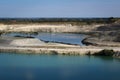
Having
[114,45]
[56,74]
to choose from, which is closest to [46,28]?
[114,45]

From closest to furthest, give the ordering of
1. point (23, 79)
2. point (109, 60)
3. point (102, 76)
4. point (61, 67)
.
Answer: point (23, 79) → point (102, 76) → point (61, 67) → point (109, 60)

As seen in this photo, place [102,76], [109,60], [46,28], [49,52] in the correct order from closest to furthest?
1. [102,76]
2. [109,60]
3. [49,52]
4. [46,28]

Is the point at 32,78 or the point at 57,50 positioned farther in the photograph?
the point at 57,50

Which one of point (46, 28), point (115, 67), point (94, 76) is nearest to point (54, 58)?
point (115, 67)

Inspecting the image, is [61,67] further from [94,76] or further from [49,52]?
[49,52]

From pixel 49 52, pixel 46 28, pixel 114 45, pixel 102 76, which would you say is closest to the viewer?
pixel 102 76

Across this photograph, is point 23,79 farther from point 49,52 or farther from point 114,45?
point 114,45
